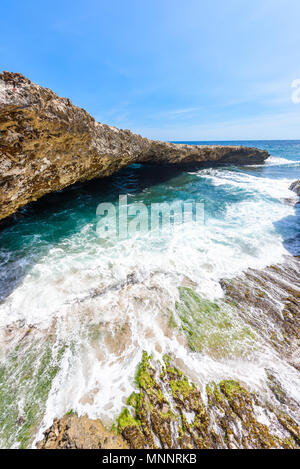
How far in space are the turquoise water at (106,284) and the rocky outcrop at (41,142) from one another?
6.87ft

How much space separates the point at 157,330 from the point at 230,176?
72.4 ft

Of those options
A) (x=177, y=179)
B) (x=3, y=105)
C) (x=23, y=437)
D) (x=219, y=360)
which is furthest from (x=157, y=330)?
(x=177, y=179)

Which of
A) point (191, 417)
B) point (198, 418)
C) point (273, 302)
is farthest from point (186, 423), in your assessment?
point (273, 302)

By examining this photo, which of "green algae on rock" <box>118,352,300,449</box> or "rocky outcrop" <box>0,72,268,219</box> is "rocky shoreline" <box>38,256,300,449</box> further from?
"rocky outcrop" <box>0,72,268,219</box>

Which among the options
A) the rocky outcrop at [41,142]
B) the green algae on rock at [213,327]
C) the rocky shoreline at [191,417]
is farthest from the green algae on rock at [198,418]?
the rocky outcrop at [41,142]

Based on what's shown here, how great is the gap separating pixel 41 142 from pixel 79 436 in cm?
787

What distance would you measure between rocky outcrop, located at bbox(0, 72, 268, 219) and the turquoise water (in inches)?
82.4

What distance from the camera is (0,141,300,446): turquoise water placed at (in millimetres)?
3451

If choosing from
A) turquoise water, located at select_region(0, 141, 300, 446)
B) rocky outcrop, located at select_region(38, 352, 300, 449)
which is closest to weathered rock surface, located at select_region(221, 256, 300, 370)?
turquoise water, located at select_region(0, 141, 300, 446)

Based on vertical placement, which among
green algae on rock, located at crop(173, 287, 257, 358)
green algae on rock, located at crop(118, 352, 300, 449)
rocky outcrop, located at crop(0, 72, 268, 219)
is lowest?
green algae on rock, located at crop(118, 352, 300, 449)

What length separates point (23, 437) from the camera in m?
2.70

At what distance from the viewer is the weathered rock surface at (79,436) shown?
2520 mm

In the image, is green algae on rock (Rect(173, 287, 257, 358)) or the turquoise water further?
green algae on rock (Rect(173, 287, 257, 358))
